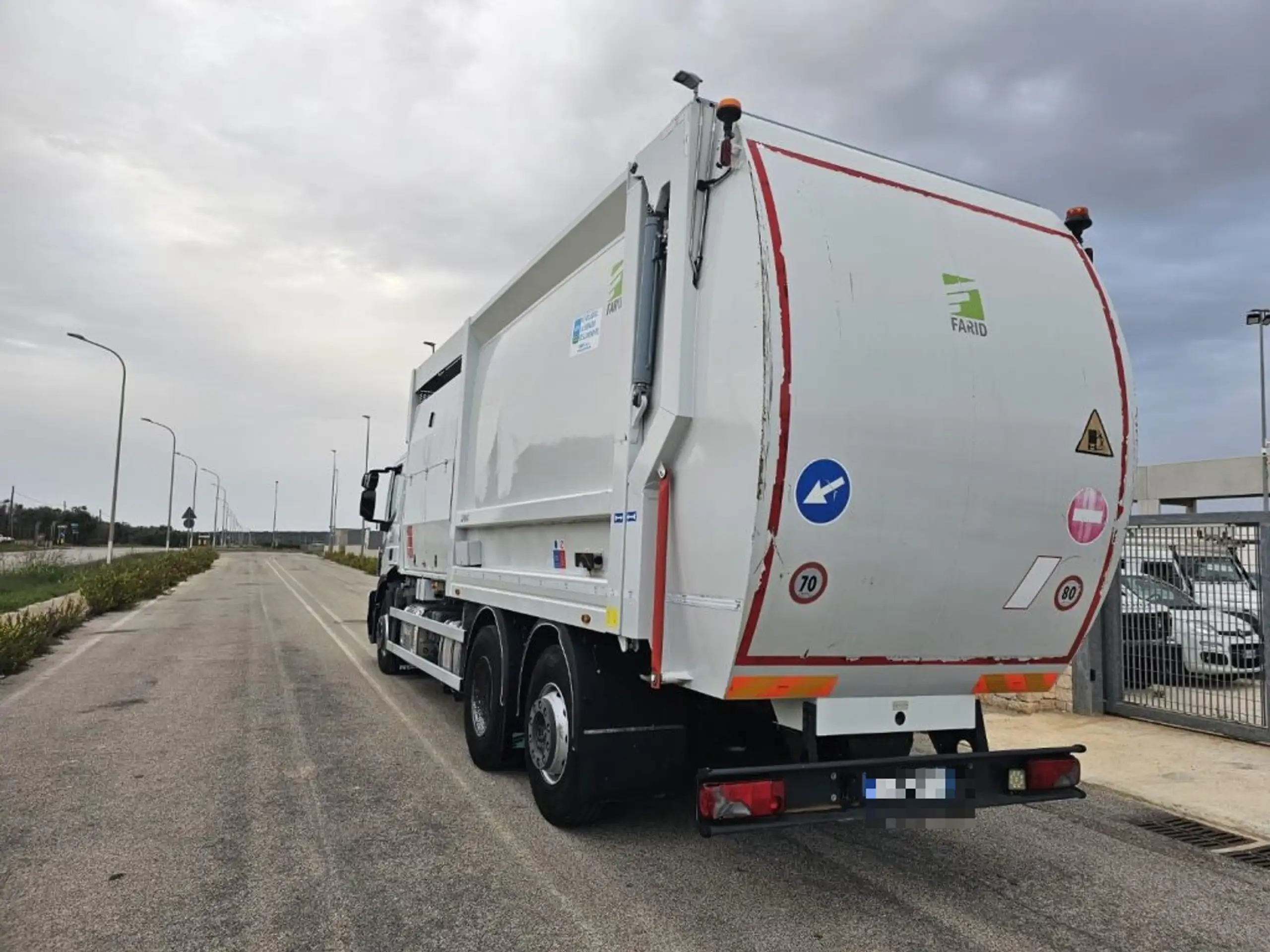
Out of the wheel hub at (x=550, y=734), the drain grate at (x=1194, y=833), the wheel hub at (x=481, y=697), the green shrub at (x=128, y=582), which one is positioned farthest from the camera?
the green shrub at (x=128, y=582)

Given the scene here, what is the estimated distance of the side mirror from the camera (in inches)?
474

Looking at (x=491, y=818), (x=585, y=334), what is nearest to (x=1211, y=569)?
(x=585, y=334)

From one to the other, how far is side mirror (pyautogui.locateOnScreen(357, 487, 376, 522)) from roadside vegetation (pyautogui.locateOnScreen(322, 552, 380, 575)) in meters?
30.2

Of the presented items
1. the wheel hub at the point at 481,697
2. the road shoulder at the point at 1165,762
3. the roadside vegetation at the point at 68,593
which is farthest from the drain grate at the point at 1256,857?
the roadside vegetation at the point at 68,593

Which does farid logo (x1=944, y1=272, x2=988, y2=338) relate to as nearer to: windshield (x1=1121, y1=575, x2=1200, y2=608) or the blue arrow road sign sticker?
the blue arrow road sign sticker

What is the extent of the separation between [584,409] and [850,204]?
6.32ft

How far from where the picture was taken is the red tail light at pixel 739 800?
11.7 ft

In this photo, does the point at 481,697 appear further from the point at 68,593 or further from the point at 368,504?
the point at 68,593

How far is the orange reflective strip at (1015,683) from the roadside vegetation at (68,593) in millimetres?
11157

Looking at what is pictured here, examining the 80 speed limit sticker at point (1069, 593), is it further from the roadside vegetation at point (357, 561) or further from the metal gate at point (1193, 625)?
the roadside vegetation at point (357, 561)

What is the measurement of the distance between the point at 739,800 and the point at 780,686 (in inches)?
19.5

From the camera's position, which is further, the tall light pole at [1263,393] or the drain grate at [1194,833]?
the tall light pole at [1263,393]

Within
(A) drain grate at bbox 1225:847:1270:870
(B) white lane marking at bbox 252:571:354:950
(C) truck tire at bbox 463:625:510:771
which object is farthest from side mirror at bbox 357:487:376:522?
(A) drain grate at bbox 1225:847:1270:870

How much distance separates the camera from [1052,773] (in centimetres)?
413
